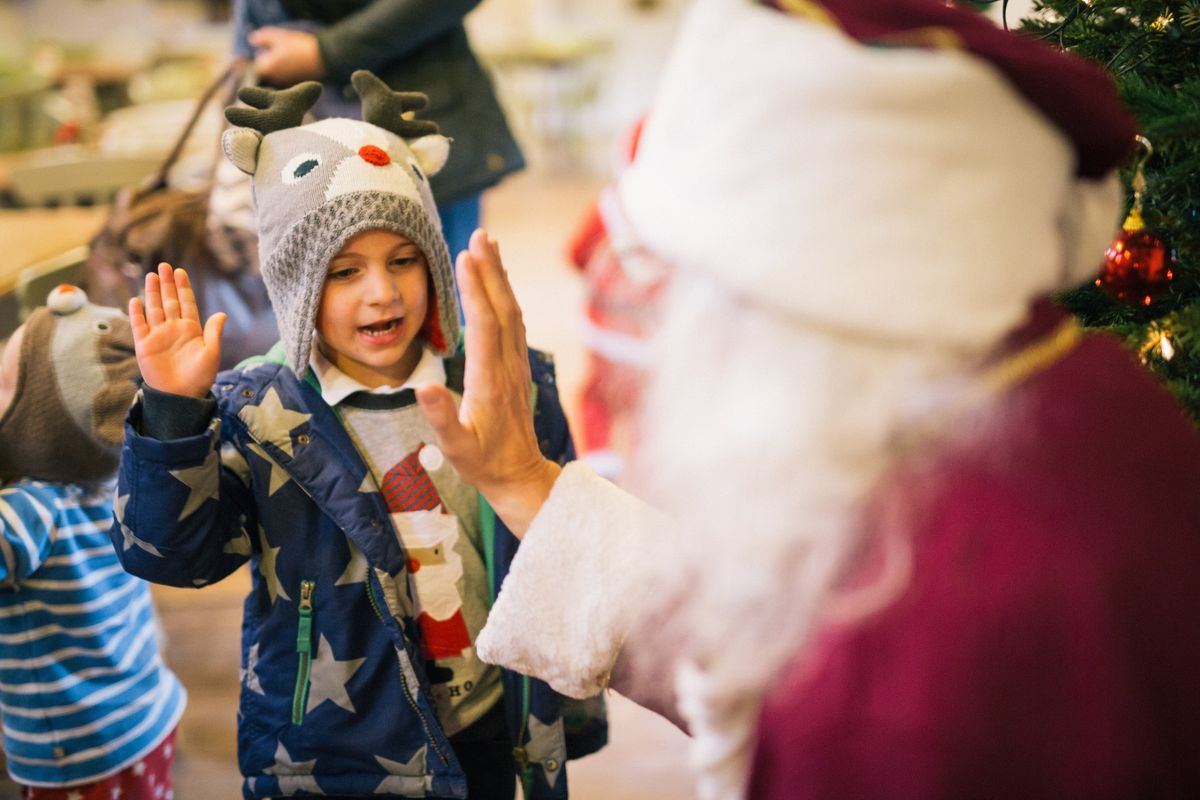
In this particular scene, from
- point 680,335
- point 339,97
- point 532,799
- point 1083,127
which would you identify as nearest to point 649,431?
point 680,335

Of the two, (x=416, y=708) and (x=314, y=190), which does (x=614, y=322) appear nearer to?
(x=314, y=190)

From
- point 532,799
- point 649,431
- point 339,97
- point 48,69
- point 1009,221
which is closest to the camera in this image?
point 1009,221

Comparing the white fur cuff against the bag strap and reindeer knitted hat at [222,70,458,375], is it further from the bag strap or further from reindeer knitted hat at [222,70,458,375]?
the bag strap

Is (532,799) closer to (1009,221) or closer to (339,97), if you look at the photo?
(1009,221)

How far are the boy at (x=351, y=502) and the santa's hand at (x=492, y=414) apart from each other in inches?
9.0

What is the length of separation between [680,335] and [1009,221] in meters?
0.23

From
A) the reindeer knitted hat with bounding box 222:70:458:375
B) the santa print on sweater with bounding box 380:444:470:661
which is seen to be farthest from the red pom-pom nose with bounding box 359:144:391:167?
the santa print on sweater with bounding box 380:444:470:661

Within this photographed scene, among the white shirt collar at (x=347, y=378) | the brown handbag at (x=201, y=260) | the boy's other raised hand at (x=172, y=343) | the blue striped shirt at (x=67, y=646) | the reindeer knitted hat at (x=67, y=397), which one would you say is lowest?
the blue striped shirt at (x=67, y=646)

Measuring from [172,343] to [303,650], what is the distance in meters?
0.39

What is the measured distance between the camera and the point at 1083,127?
0.66 metres

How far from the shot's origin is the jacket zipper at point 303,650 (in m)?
1.15

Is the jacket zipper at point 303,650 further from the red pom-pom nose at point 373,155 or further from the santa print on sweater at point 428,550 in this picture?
the red pom-pom nose at point 373,155

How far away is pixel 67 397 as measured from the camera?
1349mm

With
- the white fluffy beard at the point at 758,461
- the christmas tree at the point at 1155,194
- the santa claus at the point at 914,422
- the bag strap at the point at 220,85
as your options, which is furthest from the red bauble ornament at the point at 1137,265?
the bag strap at the point at 220,85
